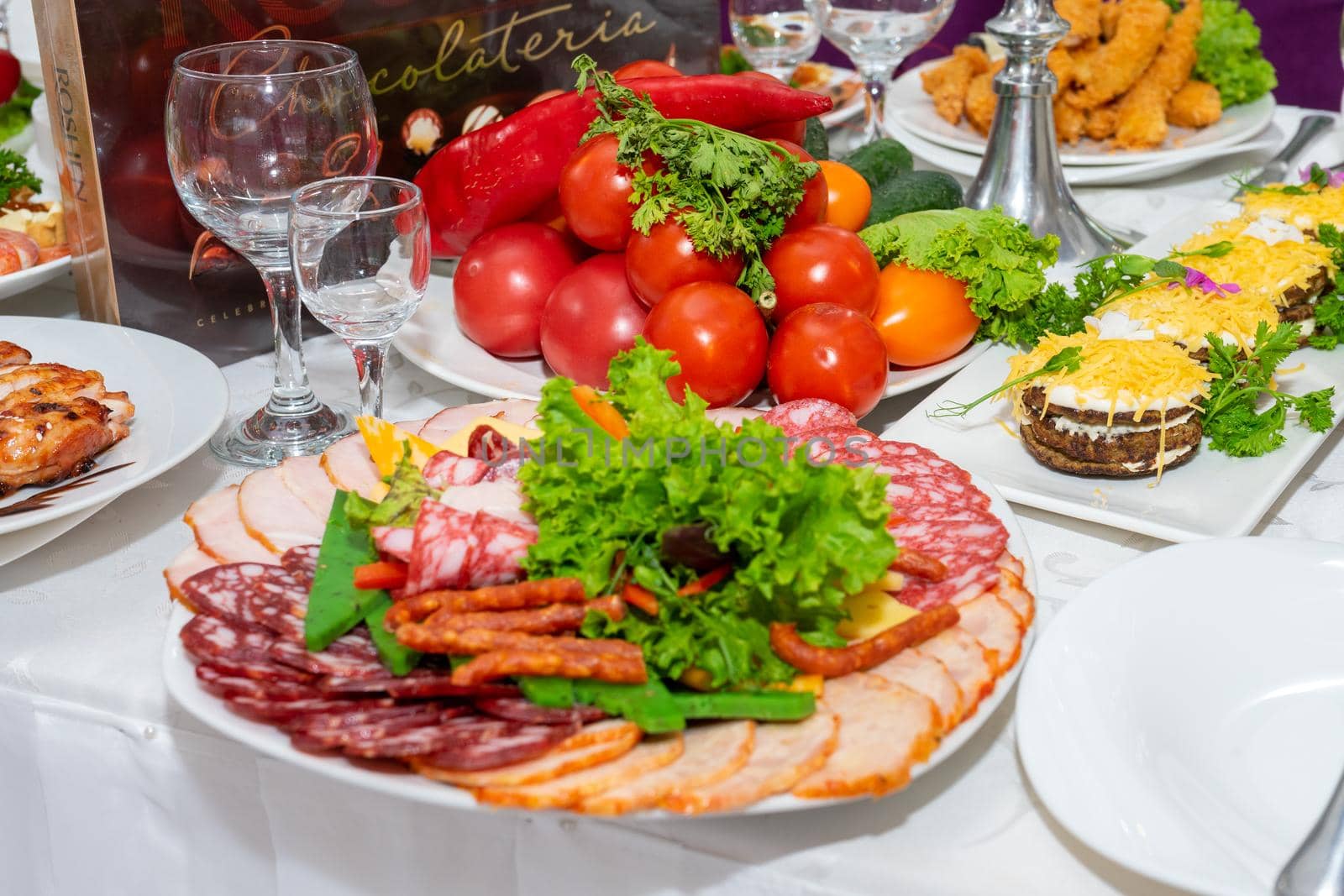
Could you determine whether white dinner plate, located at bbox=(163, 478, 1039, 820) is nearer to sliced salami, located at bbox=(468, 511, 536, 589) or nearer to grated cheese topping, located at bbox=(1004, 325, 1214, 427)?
sliced salami, located at bbox=(468, 511, 536, 589)

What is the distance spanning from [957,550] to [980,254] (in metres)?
0.67

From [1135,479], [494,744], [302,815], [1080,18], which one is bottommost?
[302,815]

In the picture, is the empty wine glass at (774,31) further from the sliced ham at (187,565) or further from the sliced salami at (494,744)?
the sliced salami at (494,744)

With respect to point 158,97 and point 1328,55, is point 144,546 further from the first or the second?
point 1328,55

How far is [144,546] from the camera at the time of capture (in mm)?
1281

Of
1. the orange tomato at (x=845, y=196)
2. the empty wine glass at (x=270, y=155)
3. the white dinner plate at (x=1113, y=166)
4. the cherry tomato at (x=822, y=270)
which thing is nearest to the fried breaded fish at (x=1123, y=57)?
the white dinner plate at (x=1113, y=166)

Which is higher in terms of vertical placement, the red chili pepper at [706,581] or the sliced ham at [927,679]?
the red chili pepper at [706,581]

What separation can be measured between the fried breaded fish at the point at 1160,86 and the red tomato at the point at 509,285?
1271 millimetres

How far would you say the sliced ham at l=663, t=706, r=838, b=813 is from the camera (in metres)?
0.78

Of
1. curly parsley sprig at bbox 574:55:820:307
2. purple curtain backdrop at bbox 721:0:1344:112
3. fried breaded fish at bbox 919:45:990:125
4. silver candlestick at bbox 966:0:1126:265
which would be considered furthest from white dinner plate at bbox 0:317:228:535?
purple curtain backdrop at bbox 721:0:1344:112

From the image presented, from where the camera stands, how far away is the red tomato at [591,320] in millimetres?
1557

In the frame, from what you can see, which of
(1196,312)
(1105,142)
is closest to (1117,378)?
(1196,312)

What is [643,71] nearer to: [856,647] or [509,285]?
[509,285]

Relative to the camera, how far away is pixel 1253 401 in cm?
143
